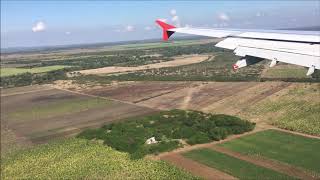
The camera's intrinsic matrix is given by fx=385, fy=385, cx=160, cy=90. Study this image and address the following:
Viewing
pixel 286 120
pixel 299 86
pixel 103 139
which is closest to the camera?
pixel 103 139

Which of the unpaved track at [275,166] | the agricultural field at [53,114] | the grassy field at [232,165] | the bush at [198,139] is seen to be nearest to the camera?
the unpaved track at [275,166]

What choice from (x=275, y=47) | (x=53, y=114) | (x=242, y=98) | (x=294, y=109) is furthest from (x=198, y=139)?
(x=53, y=114)

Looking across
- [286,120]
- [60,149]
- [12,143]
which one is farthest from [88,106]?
[286,120]

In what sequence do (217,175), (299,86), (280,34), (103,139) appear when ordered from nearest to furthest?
(280,34), (217,175), (103,139), (299,86)

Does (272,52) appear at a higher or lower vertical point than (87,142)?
higher

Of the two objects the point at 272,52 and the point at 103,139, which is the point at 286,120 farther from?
the point at 272,52

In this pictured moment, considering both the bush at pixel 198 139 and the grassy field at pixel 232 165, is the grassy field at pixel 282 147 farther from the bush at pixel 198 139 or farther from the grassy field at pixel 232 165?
the grassy field at pixel 232 165

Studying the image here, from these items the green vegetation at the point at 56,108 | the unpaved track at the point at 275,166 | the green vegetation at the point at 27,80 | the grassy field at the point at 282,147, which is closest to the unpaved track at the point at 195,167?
the unpaved track at the point at 275,166
